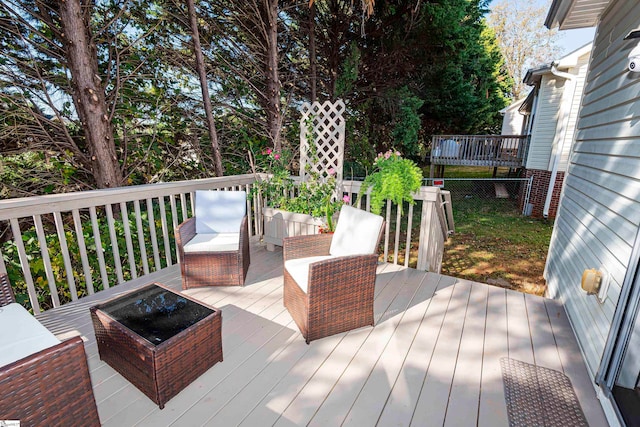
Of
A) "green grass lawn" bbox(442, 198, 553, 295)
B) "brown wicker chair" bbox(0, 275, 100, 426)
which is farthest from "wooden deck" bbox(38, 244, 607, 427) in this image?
"green grass lawn" bbox(442, 198, 553, 295)

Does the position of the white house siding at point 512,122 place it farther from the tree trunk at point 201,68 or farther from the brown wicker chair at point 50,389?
the brown wicker chair at point 50,389

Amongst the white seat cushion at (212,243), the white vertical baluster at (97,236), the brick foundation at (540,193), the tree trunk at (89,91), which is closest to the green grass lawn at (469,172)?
the brick foundation at (540,193)

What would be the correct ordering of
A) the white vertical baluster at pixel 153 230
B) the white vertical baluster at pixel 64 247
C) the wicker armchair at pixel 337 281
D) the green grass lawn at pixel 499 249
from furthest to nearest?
the green grass lawn at pixel 499 249
the white vertical baluster at pixel 153 230
the white vertical baluster at pixel 64 247
the wicker armchair at pixel 337 281

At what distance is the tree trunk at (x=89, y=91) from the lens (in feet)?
9.45

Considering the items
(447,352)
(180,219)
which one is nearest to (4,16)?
(180,219)

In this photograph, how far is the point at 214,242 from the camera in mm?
2904

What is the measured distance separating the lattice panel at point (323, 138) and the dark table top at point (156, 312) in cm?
224

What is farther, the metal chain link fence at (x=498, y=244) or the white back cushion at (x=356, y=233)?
the metal chain link fence at (x=498, y=244)

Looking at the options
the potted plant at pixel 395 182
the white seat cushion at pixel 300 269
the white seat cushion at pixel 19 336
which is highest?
the potted plant at pixel 395 182

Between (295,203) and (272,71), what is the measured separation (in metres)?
2.71

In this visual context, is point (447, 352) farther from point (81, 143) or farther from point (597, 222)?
point (81, 143)

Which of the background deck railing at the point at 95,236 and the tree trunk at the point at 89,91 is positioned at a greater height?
the tree trunk at the point at 89,91

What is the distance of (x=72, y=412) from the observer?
4.04 feet

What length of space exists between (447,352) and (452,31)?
28.6 ft
